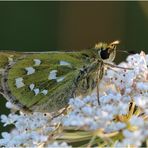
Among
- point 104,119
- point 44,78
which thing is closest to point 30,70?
point 44,78

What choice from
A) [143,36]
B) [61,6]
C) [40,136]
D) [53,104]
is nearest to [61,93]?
[53,104]

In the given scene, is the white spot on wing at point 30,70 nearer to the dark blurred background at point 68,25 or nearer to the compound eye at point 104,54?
the compound eye at point 104,54

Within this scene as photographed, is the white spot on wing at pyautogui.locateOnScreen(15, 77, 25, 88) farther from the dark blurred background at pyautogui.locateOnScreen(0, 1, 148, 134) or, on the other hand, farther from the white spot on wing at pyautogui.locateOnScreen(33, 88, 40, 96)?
the dark blurred background at pyautogui.locateOnScreen(0, 1, 148, 134)

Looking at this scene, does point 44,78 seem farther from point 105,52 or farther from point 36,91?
point 105,52

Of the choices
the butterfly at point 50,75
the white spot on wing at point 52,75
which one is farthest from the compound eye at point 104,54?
the white spot on wing at point 52,75

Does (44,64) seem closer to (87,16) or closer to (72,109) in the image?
(72,109)

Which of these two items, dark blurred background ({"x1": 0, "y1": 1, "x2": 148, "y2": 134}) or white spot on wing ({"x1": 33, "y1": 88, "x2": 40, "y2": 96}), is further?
dark blurred background ({"x1": 0, "y1": 1, "x2": 148, "y2": 134})

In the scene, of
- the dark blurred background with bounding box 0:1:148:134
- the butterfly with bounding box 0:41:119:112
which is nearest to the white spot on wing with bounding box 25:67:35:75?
the butterfly with bounding box 0:41:119:112

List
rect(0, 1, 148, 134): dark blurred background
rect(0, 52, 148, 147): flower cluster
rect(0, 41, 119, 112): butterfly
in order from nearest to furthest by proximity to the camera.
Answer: rect(0, 52, 148, 147): flower cluster, rect(0, 41, 119, 112): butterfly, rect(0, 1, 148, 134): dark blurred background
